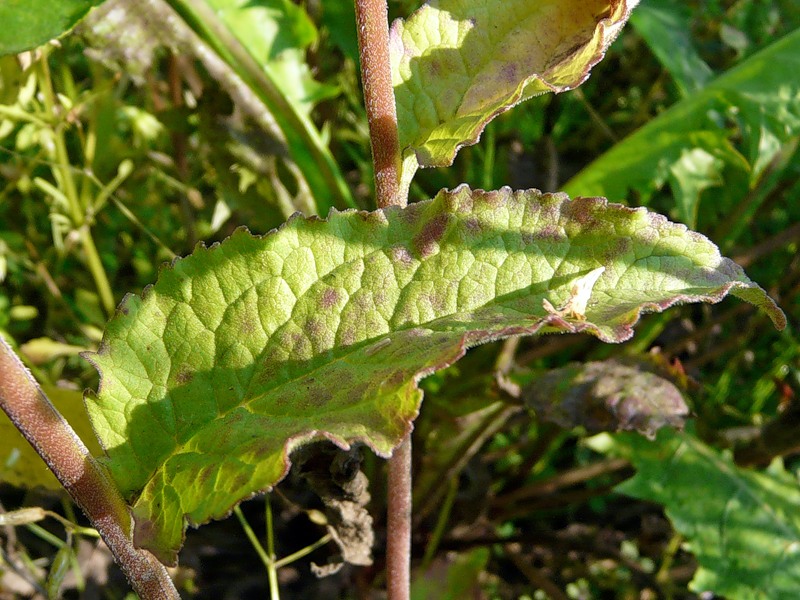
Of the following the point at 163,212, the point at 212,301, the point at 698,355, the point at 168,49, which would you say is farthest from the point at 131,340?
the point at 698,355

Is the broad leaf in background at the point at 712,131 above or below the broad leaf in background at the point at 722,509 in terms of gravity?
above

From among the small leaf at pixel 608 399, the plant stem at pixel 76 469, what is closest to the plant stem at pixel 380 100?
the plant stem at pixel 76 469

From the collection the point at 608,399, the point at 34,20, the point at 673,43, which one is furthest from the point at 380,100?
the point at 673,43

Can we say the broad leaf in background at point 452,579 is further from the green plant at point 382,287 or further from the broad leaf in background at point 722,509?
the green plant at point 382,287

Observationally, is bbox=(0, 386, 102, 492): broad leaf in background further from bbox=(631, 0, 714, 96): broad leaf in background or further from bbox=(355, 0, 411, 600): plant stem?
bbox=(631, 0, 714, 96): broad leaf in background

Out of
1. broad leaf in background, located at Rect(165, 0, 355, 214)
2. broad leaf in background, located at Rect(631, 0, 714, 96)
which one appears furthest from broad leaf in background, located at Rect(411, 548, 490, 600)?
broad leaf in background, located at Rect(631, 0, 714, 96)

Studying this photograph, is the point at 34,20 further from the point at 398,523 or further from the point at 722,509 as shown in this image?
the point at 722,509
